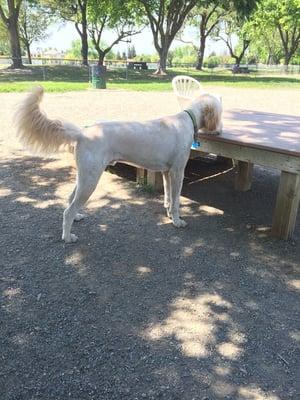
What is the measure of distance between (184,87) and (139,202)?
5.33 ft

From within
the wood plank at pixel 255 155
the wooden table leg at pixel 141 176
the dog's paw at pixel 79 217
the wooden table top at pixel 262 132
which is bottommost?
the dog's paw at pixel 79 217

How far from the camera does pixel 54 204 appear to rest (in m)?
5.05

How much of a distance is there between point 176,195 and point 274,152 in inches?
44.6

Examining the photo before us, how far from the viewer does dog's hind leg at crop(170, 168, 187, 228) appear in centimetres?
447

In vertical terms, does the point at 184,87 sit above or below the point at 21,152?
above

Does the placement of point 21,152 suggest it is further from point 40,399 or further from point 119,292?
point 40,399

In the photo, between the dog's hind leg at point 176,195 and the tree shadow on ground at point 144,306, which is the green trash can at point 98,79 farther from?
the dog's hind leg at point 176,195

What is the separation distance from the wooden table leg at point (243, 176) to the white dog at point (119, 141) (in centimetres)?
119

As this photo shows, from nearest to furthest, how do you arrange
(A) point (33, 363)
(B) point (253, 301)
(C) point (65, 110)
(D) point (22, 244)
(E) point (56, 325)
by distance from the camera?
1. (A) point (33, 363)
2. (E) point (56, 325)
3. (B) point (253, 301)
4. (D) point (22, 244)
5. (C) point (65, 110)

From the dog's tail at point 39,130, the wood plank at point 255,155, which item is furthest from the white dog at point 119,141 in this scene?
the wood plank at point 255,155

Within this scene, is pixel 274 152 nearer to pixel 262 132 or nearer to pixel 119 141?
pixel 262 132

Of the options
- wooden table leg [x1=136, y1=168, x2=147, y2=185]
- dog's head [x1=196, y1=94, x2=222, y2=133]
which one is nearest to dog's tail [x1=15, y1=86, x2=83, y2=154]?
dog's head [x1=196, y1=94, x2=222, y2=133]

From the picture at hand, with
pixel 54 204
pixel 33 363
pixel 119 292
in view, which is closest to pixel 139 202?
pixel 54 204

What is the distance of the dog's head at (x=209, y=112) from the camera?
4.47 m
